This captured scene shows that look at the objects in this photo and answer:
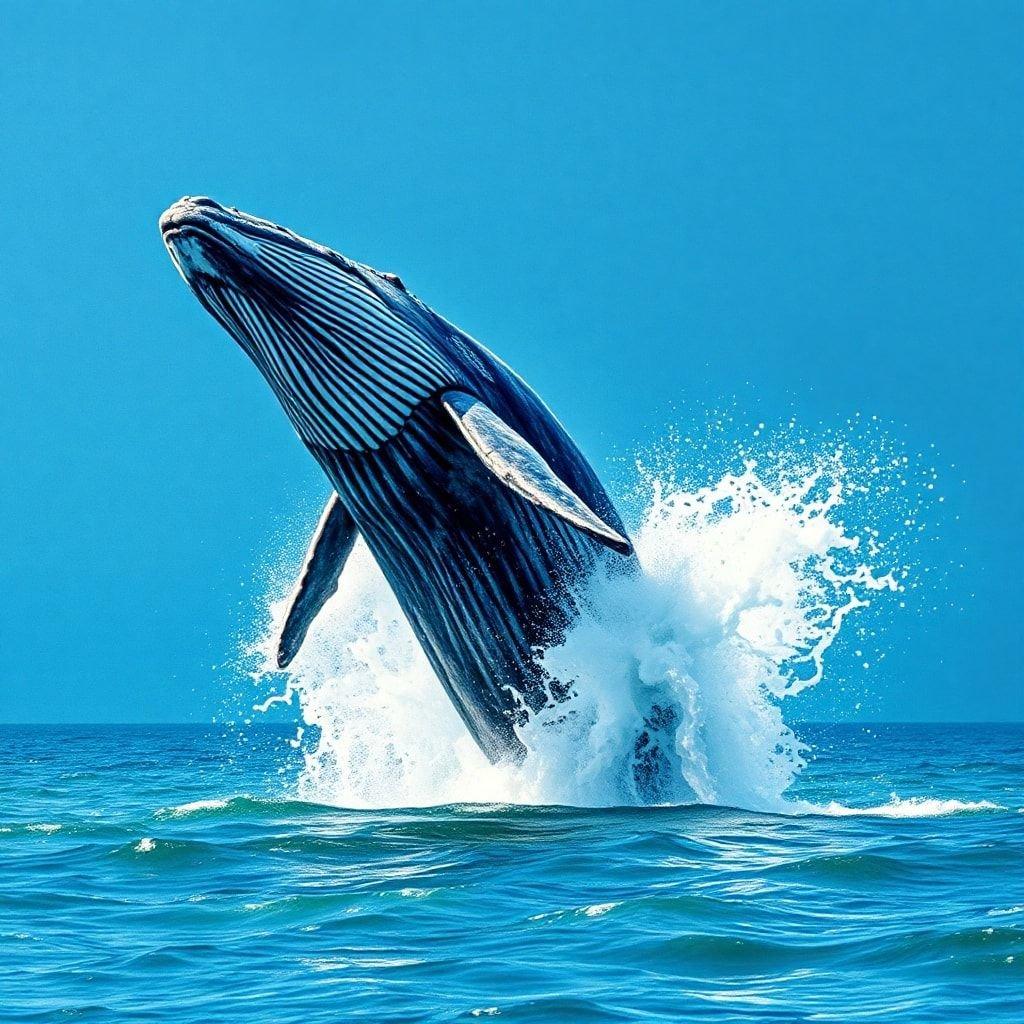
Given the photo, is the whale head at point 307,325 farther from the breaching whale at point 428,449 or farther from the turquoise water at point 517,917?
the turquoise water at point 517,917

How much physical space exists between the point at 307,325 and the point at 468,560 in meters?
2.20

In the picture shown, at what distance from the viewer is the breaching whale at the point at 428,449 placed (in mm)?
10062

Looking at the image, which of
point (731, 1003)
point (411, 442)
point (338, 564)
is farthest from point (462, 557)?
point (731, 1003)

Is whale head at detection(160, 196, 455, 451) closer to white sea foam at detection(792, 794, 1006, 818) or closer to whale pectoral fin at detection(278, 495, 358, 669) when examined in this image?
whale pectoral fin at detection(278, 495, 358, 669)

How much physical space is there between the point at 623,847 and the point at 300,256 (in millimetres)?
4795

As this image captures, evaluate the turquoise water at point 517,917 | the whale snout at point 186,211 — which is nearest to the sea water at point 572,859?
the turquoise water at point 517,917

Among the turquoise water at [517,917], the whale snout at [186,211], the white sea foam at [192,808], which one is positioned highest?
the whale snout at [186,211]

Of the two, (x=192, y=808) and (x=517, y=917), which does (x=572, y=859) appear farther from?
(x=192, y=808)

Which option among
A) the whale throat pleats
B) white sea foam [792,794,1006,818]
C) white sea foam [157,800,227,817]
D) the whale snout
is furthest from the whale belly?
white sea foam [157,800,227,817]

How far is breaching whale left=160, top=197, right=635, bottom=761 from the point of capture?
10.1 meters

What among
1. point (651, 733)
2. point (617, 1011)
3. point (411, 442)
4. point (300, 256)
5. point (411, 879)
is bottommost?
point (617, 1011)

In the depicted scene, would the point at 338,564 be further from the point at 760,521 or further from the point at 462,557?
the point at 760,521

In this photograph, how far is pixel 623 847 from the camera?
31.3 feet

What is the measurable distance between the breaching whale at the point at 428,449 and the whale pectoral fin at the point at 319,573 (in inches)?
5.2
